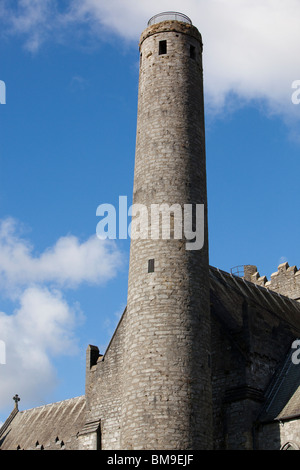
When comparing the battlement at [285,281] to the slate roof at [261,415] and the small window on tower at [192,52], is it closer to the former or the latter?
the slate roof at [261,415]

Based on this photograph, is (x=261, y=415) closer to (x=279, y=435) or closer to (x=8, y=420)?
(x=279, y=435)

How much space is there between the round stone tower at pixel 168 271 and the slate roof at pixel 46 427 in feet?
55.8

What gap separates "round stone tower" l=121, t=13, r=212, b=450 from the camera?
812 inches

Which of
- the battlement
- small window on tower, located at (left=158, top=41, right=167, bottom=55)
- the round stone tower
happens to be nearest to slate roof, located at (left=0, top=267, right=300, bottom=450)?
the battlement

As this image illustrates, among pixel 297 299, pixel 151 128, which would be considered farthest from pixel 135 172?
pixel 297 299

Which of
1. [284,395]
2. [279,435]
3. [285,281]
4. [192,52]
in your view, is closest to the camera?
[279,435]

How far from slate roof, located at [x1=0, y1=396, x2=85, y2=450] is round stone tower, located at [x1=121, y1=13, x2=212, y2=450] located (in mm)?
16997

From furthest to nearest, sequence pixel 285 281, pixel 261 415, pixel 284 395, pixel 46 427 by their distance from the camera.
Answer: pixel 46 427 → pixel 285 281 → pixel 284 395 → pixel 261 415

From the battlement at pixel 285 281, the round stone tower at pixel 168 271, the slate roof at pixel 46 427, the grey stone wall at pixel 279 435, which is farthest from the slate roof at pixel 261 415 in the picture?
the round stone tower at pixel 168 271

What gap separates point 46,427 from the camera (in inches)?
1689

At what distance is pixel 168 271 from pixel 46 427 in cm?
2433

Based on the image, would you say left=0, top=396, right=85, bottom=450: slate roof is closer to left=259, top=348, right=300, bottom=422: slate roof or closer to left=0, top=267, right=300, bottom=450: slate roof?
left=0, top=267, right=300, bottom=450: slate roof

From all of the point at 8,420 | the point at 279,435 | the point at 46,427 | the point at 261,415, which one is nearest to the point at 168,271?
the point at 261,415
